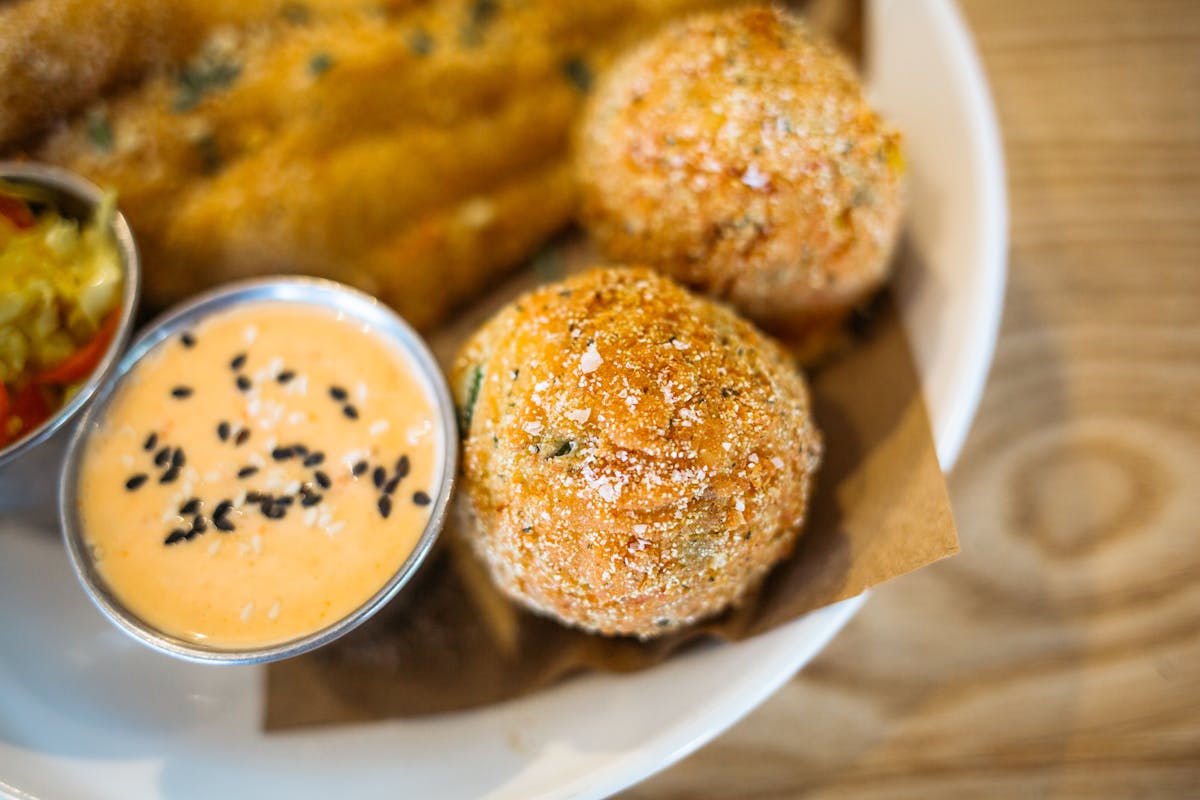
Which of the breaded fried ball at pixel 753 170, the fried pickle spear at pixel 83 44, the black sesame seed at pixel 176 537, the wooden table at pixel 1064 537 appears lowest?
the wooden table at pixel 1064 537

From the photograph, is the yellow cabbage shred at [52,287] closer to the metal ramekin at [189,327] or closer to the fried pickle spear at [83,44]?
the metal ramekin at [189,327]

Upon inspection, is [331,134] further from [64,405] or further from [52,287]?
[64,405]

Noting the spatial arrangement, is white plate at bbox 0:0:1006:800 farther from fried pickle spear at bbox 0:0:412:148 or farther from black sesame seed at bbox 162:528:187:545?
fried pickle spear at bbox 0:0:412:148

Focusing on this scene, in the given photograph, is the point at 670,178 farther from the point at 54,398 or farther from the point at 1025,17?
the point at 1025,17

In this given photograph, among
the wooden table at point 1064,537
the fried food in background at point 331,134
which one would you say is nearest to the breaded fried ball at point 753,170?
the fried food in background at point 331,134

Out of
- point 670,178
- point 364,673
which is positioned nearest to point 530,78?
point 670,178
